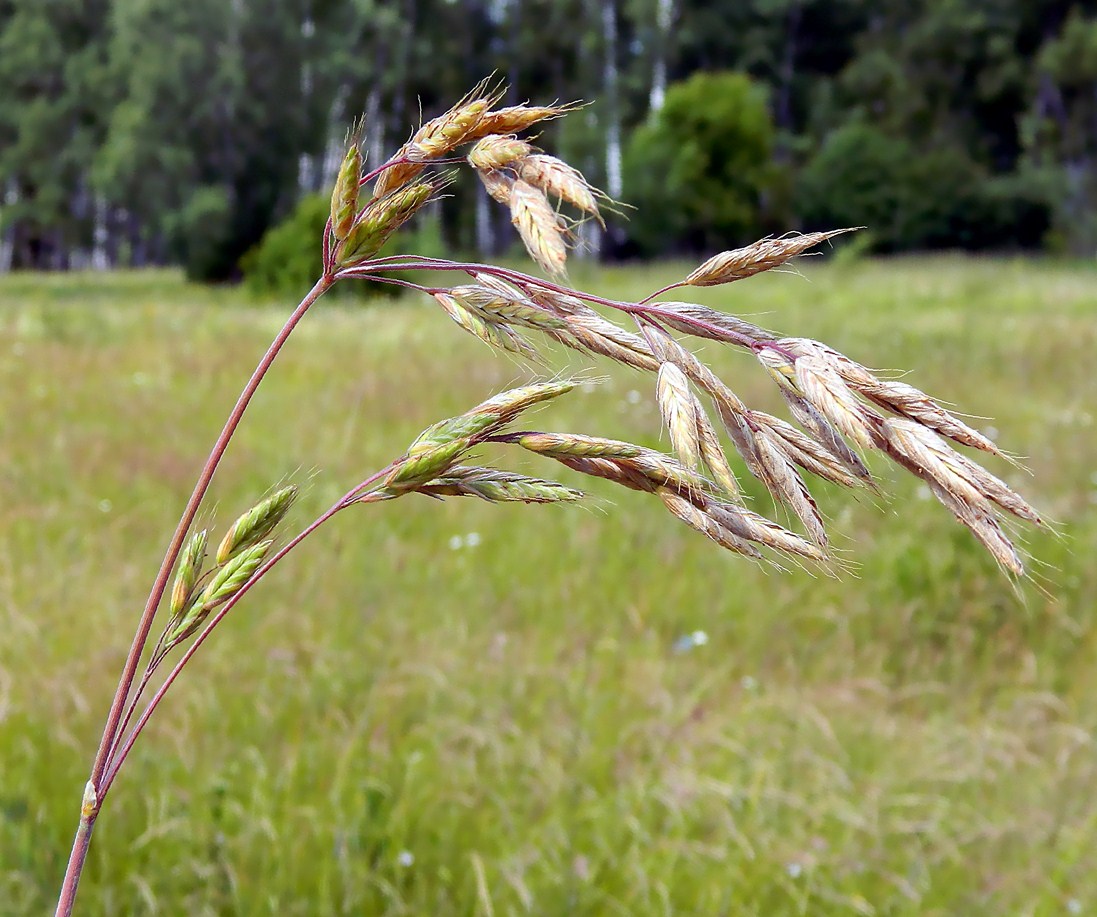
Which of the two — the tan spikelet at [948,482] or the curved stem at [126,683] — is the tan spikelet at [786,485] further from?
the curved stem at [126,683]

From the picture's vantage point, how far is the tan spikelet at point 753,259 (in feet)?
1.98

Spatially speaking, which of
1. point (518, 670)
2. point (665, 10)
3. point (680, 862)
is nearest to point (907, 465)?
point (680, 862)

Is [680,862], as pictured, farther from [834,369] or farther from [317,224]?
[317,224]

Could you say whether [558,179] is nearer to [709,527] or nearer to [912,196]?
[709,527]

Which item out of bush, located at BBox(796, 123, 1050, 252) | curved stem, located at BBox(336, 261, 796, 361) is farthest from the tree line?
curved stem, located at BBox(336, 261, 796, 361)

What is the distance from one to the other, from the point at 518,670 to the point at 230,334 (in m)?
7.14

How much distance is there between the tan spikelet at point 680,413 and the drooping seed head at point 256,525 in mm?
235

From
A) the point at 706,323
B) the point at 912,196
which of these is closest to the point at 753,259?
the point at 706,323

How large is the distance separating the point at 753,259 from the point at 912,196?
33554mm

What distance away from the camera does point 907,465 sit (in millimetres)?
534

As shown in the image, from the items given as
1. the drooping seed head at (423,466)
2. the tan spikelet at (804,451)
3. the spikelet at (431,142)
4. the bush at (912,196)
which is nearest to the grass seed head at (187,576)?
the drooping seed head at (423,466)

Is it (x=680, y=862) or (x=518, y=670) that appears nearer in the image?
(x=680, y=862)

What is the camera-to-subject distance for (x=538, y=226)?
23.5 inches

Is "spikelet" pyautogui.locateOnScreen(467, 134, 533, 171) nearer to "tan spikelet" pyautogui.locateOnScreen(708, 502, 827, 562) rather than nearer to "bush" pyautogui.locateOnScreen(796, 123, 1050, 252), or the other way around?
A: "tan spikelet" pyautogui.locateOnScreen(708, 502, 827, 562)
